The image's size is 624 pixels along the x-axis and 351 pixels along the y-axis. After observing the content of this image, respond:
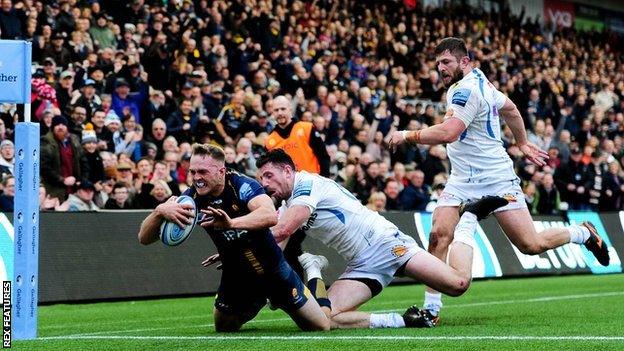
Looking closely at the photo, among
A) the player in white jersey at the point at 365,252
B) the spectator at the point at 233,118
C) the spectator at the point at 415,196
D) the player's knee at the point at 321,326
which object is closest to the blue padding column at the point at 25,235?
the player in white jersey at the point at 365,252

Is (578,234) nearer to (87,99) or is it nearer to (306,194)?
(306,194)

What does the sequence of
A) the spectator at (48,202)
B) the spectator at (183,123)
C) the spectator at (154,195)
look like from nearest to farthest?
1. the spectator at (48,202)
2. the spectator at (154,195)
3. the spectator at (183,123)

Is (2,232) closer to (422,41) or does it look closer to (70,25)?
(70,25)

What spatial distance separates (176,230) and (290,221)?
1.47 meters

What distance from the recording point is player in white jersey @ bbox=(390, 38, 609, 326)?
36.2ft

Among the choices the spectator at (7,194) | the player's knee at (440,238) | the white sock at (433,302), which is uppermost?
the player's knee at (440,238)

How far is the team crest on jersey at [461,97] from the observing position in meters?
10.9

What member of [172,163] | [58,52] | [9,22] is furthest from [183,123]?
[9,22]

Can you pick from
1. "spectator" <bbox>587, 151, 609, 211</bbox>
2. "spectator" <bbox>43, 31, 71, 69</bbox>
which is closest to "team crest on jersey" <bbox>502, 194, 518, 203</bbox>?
"spectator" <bbox>43, 31, 71, 69</bbox>

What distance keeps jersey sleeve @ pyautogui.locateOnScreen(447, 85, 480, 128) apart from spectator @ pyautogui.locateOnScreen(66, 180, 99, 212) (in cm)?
729

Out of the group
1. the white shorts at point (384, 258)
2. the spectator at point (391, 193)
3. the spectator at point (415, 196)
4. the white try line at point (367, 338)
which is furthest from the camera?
the spectator at point (415, 196)

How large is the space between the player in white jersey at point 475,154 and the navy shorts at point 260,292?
2.09 metres

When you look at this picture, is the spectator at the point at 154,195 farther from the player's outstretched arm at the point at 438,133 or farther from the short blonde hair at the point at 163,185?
the player's outstretched arm at the point at 438,133

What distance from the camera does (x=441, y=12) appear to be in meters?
37.3
